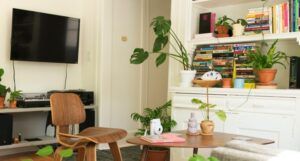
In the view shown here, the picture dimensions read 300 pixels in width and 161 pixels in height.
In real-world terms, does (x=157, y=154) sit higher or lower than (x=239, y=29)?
lower

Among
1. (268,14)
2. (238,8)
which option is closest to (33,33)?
(238,8)

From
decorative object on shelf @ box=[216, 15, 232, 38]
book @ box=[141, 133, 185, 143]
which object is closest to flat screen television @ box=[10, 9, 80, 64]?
decorative object on shelf @ box=[216, 15, 232, 38]

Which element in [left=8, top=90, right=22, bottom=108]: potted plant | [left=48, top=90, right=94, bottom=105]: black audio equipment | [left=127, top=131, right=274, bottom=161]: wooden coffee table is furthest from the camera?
[left=48, top=90, right=94, bottom=105]: black audio equipment

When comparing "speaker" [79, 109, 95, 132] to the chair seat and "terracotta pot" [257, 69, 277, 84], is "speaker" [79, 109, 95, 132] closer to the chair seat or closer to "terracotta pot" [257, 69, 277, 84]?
the chair seat

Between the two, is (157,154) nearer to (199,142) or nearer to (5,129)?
(199,142)

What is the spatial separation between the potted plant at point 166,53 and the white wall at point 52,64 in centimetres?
128

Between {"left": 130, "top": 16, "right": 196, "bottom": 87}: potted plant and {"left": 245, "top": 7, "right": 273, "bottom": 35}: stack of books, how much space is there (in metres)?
0.68

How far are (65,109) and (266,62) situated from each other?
5.75 feet

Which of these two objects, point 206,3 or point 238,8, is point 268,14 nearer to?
point 238,8

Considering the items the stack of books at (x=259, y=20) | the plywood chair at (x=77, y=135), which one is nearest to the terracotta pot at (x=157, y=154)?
the plywood chair at (x=77, y=135)

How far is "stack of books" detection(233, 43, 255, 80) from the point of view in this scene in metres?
2.91

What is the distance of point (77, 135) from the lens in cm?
256

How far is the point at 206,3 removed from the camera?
3.39m

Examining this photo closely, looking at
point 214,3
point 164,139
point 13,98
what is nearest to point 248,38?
point 214,3
